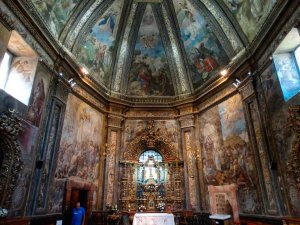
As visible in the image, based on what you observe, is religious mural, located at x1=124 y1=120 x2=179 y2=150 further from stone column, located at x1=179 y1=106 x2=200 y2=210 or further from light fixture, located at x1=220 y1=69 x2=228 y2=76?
light fixture, located at x1=220 y1=69 x2=228 y2=76

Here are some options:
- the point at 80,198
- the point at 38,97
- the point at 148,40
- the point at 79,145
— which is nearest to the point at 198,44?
the point at 148,40

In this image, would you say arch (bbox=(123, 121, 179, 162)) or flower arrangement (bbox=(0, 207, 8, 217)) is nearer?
flower arrangement (bbox=(0, 207, 8, 217))

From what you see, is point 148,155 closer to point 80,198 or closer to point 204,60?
point 80,198

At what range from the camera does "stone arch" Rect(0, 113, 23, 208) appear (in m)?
6.85

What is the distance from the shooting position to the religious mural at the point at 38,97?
8445mm

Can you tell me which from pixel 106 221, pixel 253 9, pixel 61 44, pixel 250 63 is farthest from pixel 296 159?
pixel 61 44

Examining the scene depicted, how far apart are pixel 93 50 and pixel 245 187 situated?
428 inches

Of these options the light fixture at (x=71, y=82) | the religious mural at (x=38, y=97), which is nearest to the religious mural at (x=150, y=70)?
the light fixture at (x=71, y=82)

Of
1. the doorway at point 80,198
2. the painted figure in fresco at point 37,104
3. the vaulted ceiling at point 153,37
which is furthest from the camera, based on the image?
the doorway at point 80,198

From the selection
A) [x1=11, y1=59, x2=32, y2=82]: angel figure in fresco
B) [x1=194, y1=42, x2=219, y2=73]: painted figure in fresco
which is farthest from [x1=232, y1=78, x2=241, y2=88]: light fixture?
[x1=11, y1=59, x2=32, y2=82]: angel figure in fresco

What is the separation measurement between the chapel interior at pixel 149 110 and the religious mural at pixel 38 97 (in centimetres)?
6

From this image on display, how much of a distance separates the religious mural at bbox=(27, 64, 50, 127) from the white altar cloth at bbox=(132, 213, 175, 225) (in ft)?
20.0

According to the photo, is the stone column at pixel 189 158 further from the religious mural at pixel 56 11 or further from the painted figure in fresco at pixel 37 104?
the religious mural at pixel 56 11

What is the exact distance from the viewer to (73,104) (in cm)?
1138
